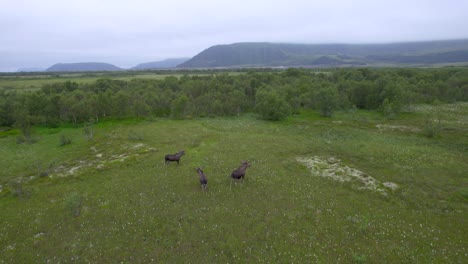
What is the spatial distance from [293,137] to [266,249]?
29.8 m

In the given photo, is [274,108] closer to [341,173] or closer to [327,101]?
[327,101]

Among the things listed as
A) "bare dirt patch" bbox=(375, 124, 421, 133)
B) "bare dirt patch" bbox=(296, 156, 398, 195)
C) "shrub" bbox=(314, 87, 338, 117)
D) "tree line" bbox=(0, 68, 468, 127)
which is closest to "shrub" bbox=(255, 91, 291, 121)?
"tree line" bbox=(0, 68, 468, 127)

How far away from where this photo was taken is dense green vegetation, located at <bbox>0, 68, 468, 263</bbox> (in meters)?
15.7

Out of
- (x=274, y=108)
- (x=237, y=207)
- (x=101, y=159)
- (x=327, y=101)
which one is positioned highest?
(x=327, y=101)

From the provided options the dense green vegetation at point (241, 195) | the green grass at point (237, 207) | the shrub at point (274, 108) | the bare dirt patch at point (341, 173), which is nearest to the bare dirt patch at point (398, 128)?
the dense green vegetation at point (241, 195)

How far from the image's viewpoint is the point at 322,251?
49.9 ft

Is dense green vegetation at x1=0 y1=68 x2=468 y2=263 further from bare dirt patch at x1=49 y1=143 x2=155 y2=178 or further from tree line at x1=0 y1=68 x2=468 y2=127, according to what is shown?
tree line at x1=0 y1=68 x2=468 y2=127

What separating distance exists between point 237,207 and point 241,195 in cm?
207

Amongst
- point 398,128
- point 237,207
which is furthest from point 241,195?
point 398,128

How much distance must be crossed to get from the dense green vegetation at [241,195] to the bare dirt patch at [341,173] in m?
0.12

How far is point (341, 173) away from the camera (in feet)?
87.9

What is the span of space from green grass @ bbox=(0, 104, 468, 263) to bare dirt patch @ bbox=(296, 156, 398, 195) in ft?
3.04

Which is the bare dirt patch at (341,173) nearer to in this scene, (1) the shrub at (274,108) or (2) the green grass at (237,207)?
(2) the green grass at (237,207)

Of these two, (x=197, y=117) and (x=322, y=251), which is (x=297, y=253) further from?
(x=197, y=117)
